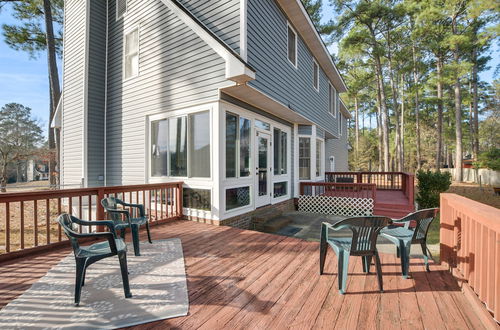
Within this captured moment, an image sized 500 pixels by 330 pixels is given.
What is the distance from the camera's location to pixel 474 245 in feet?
7.52

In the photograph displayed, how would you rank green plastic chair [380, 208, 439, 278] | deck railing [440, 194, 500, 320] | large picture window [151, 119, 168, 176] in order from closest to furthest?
deck railing [440, 194, 500, 320]
green plastic chair [380, 208, 439, 278]
large picture window [151, 119, 168, 176]

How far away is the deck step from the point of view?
18.8 feet

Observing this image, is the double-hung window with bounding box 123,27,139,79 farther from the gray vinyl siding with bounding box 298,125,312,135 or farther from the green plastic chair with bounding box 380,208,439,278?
the green plastic chair with bounding box 380,208,439,278

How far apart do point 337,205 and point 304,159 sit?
211 centimetres

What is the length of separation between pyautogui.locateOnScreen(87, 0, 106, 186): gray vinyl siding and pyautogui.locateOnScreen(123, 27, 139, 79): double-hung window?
1193 mm

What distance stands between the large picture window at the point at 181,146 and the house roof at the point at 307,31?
4.22m

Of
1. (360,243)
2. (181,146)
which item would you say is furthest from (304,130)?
(360,243)

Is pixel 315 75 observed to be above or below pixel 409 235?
above

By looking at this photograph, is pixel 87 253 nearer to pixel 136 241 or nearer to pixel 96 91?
pixel 136 241

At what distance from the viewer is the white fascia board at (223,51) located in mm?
4227

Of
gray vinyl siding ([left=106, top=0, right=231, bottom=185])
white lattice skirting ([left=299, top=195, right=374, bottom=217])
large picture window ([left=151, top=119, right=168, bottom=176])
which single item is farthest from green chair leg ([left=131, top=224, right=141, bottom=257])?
white lattice skirting ([left=299, top=195, right=374, bottom=217])

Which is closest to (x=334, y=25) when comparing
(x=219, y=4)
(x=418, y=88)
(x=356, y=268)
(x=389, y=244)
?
(x=418, y=88)

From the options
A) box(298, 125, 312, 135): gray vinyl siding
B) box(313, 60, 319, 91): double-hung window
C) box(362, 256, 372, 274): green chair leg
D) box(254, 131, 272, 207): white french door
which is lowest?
box(362, 256, 372, 274): green chair leg

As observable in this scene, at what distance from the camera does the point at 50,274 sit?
2861 millimetres
